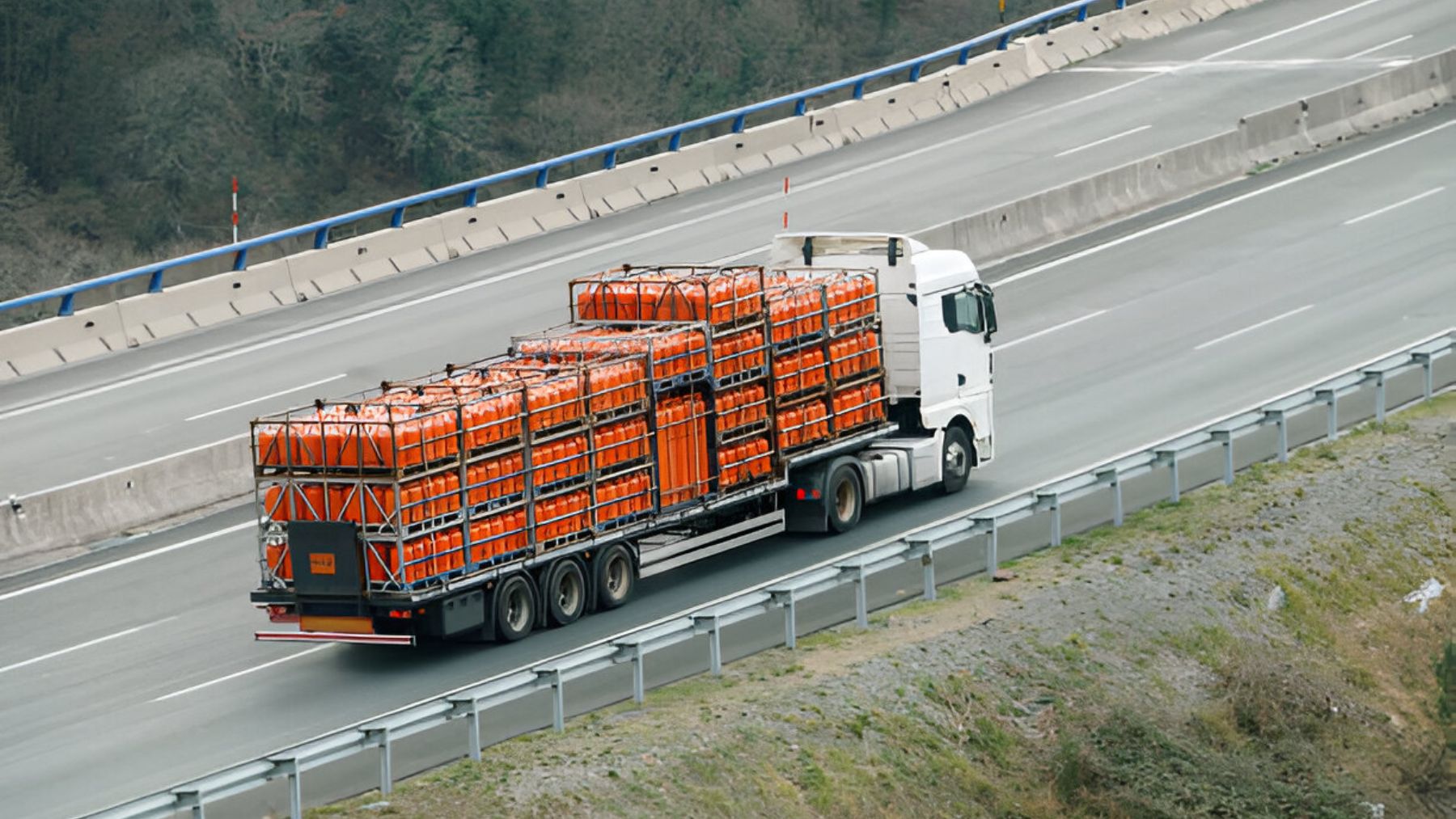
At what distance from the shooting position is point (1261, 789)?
21.3 metres

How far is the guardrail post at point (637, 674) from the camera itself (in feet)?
64.7

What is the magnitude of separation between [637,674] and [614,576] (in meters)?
4.21

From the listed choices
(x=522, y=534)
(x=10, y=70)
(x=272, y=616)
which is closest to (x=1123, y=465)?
(x=522, y=534)

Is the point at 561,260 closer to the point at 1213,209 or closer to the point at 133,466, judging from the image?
the point at 1213,209

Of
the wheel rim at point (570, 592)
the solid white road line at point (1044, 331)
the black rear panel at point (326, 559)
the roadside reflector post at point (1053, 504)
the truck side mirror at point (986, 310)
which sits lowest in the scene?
the wheel rim at point (570, 592)

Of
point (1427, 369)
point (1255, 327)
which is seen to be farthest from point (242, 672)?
point (1255, 327)

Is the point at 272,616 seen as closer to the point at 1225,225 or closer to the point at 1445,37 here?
→ the point at 1225,225

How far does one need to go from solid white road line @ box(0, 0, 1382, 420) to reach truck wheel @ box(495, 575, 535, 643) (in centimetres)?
1297

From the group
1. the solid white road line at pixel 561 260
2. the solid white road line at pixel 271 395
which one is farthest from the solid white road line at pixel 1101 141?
the solid white road line at pixel 271 395

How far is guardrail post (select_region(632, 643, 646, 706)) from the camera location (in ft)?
64.7

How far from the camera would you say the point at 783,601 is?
21328 mm

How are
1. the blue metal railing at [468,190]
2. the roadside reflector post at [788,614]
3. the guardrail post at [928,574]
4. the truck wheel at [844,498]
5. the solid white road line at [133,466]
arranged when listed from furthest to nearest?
the blue metal railing at [468,190], the solid white road line at [133,466], the truck wheel at [844,498], the guardrail post at [928,574], the roadside reflector post at [788,614]

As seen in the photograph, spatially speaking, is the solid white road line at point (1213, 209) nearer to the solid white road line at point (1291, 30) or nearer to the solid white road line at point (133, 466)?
the solid white road line at point (1291, 30)

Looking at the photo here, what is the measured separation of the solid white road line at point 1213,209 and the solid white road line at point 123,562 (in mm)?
14573
